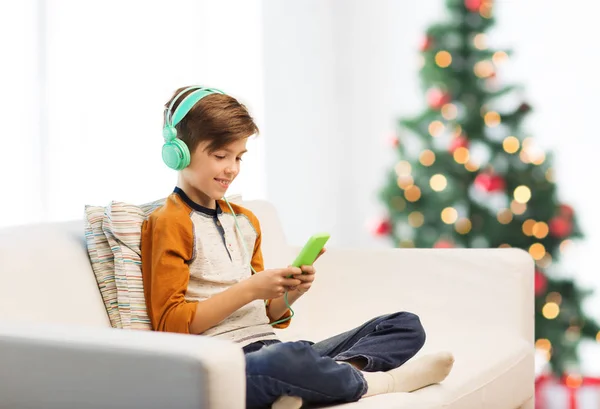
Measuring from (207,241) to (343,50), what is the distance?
3.14 meters

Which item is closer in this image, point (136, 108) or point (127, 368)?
point (127, 368)

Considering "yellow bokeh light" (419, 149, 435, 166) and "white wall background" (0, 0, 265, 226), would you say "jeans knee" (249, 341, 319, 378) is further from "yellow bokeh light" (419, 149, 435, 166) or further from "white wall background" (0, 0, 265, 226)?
"yellow bokeh light" (419, 149, 435, 166)

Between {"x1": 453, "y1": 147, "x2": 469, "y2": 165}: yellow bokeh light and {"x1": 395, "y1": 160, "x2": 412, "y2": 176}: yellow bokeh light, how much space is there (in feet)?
0.75

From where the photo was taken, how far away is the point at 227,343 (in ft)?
4.40

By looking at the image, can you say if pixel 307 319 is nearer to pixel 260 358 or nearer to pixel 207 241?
pixel 207 241

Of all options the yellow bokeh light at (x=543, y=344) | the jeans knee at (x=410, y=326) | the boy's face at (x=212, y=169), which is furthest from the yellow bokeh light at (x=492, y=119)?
the boy's face at (x=212, y=169)

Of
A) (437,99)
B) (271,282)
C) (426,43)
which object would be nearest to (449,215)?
(437,99)

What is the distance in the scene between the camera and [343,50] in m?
4.97

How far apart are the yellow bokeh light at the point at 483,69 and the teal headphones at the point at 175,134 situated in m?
2.08

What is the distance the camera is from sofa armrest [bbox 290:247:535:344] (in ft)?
8.17

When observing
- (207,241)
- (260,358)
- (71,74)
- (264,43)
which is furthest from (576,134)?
(260,358)

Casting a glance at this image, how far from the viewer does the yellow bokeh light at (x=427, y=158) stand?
12.8 feet

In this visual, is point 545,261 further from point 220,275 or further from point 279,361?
point 279,361

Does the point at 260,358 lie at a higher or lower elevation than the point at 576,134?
lower
